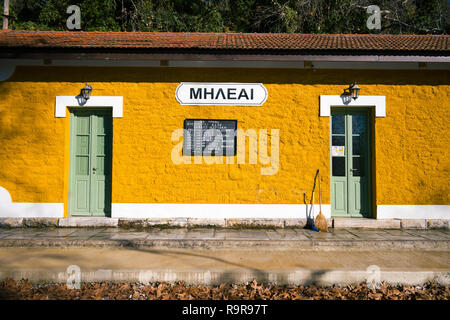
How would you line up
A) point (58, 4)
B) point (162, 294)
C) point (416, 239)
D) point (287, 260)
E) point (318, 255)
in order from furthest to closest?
1. point (58, 4)
2. point (416, 239)
3. point (318, 255)
4. point (287, 260)
5. point (162, 294)

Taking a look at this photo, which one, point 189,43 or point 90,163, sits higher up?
point 189,43

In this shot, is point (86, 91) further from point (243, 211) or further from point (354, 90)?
point (354, 90)

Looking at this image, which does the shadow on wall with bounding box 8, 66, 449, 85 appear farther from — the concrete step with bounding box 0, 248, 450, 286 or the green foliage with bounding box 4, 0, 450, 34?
the green foliage with bounding box 4, 0, 450, 34

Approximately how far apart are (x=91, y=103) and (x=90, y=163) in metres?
1.28

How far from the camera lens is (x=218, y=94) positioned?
5.39 metres

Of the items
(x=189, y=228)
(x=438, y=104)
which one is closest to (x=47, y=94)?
(x=189, y=228)

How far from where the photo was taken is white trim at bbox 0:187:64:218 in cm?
519

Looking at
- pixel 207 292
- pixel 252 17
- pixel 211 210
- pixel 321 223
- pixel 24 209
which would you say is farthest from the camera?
pixel 252 17

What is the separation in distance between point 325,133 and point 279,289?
3.42 m

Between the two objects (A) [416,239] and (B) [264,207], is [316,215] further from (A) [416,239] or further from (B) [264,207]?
(A) [416,239]

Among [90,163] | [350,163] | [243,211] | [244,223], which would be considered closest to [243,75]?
[243,211]

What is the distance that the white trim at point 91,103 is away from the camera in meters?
5.30

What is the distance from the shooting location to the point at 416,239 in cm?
450

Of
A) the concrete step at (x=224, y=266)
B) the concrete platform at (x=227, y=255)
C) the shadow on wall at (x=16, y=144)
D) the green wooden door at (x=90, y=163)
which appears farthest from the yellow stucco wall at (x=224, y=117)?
the concrete step at (x=224, y=266)
